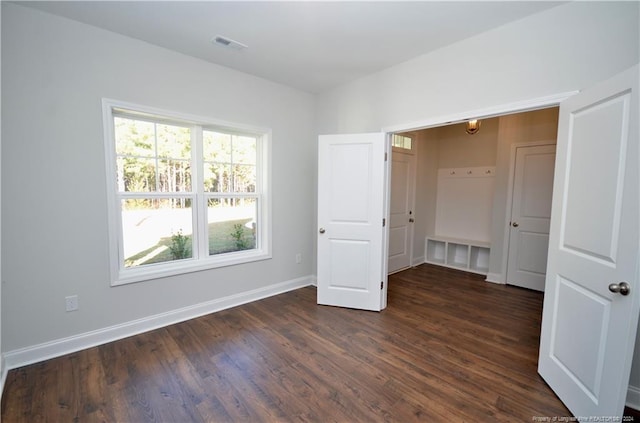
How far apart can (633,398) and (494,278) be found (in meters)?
2.45

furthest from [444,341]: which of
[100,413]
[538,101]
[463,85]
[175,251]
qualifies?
[175,251]

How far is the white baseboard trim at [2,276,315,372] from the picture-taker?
2129mm

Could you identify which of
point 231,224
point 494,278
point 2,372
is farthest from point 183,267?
point 494,278

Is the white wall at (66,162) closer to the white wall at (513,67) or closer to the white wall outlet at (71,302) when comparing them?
the white wall outlet at (71,302)

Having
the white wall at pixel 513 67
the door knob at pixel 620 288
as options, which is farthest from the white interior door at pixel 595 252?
the white wall at pixel 513 67

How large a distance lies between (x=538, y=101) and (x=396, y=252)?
122 inches

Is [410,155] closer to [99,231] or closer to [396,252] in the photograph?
[396,252]

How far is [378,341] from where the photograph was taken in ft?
8.23

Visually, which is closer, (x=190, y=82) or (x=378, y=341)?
(x=378, y=341)

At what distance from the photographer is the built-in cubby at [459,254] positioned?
15.4 feet

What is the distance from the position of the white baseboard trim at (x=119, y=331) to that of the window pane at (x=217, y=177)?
130 cm

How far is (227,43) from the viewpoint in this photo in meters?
2.55

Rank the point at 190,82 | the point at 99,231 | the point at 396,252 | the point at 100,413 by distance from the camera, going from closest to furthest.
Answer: the point at 100,413
the point at 99,231
the point at 190,82
the point at 396,252

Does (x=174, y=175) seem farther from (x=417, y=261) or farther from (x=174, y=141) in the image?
(x=417, y=261)
